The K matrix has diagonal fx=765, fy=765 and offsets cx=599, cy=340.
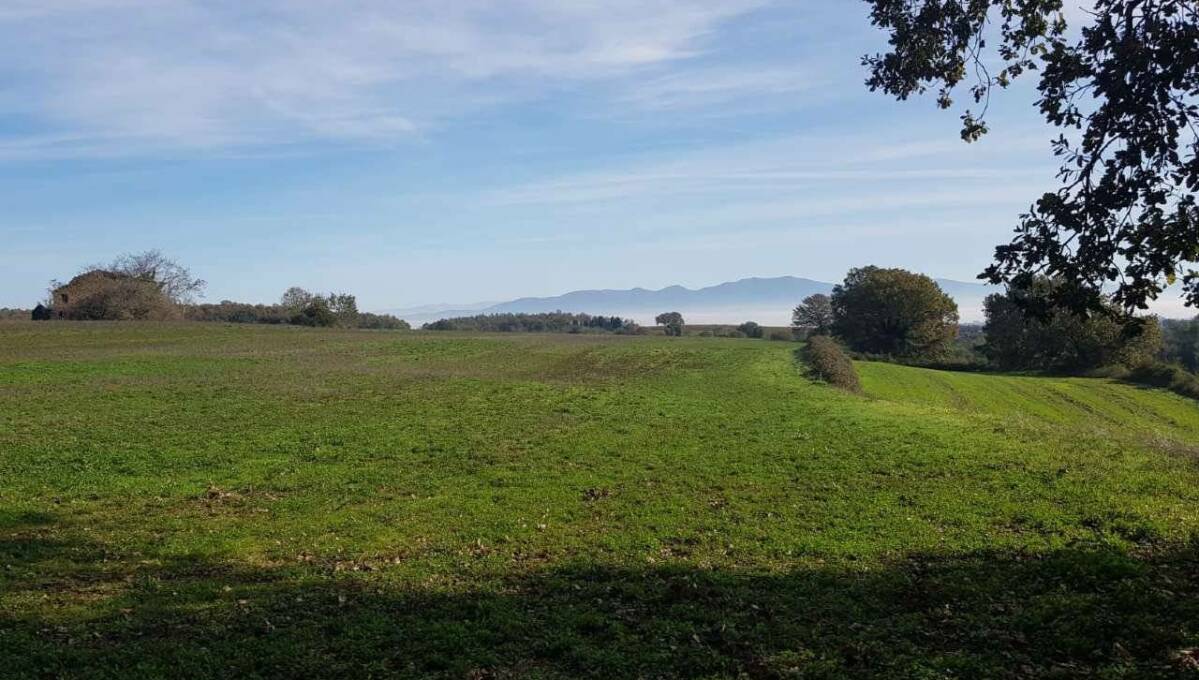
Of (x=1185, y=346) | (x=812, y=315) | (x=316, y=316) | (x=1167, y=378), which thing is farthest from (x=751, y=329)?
(x=316, y=316)

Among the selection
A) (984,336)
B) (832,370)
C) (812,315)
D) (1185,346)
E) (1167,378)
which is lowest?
(1167,378)

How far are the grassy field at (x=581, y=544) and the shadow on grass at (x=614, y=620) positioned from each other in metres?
0.04

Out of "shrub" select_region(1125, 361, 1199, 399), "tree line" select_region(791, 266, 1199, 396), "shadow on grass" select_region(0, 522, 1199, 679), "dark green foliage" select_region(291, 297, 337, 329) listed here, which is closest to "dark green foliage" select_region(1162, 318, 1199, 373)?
"tree line" select_region(791, 266, 1199, 396)

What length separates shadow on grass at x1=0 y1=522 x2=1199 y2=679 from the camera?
7293 mm

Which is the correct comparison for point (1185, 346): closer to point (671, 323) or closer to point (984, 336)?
point (984, 336)

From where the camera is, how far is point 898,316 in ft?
317

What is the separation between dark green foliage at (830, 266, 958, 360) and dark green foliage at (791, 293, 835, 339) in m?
13.6

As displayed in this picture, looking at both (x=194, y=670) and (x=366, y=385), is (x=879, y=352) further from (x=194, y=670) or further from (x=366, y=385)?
(x=194, y=670)

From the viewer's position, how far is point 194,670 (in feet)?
23.3

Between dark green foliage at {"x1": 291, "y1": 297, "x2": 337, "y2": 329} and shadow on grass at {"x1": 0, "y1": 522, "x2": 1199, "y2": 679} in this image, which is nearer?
shadow on grass at {"x1": 0, "y1": 522, "x2": 1199, "y2": 679}

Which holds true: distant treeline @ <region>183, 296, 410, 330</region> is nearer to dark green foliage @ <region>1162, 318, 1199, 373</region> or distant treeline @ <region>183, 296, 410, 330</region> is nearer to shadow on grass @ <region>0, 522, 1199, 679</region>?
shadow on grass @ <region>0, 522, 1199, 679</region>

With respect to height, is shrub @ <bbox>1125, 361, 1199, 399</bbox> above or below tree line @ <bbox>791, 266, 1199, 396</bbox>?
below

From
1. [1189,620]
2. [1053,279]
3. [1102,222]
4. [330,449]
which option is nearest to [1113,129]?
[1102,222]

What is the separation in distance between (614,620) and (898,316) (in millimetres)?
96126
